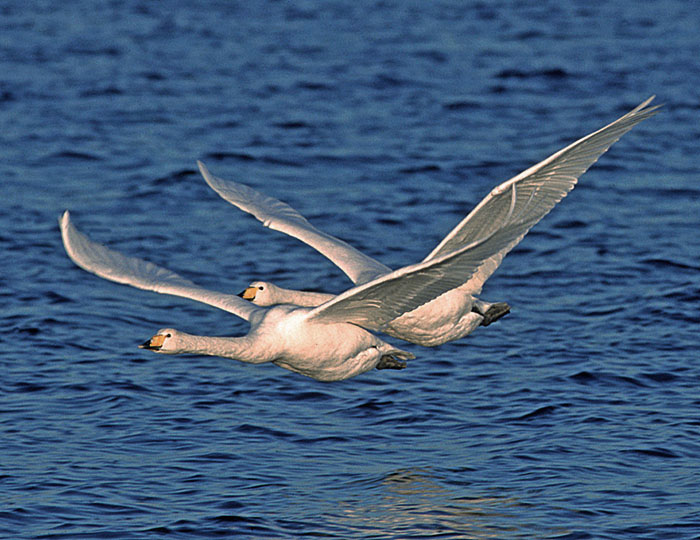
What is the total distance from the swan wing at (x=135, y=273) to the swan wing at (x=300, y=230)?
1.49 m

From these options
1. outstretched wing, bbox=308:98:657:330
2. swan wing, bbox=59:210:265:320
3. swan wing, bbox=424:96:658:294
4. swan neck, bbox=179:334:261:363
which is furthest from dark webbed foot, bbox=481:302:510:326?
swan neck, bbox=179:334:261:363

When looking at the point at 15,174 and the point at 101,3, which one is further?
the point at 101,3

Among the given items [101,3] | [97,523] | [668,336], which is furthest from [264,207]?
[101,3]

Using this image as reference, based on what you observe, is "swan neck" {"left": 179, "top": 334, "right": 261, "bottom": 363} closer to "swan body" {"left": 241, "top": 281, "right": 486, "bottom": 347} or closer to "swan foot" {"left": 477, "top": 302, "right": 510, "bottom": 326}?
"swan body" {"left": 241, "top": 281, "right": 486, "bottom": 347}

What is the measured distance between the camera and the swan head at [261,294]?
604 inches

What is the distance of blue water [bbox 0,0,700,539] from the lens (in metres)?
15.0

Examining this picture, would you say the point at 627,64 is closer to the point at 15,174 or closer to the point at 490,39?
the point at 490,39

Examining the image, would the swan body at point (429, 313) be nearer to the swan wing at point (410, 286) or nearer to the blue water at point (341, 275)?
the swan wing at point (410, 286)

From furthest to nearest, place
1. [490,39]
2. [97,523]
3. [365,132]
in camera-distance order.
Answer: [490,39], [365,132], [97,523]

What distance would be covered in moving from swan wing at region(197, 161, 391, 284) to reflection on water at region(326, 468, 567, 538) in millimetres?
2300

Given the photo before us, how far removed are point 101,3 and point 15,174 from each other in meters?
17.1

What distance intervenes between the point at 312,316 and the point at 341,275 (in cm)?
899

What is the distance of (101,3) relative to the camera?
43594mm

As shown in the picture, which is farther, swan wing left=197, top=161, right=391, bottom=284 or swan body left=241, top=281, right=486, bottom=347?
swan wing left=197, top=161, right=391, bottom=284
